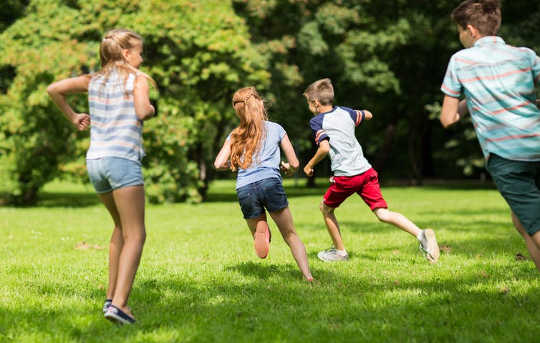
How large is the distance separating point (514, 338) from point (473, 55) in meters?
1.88

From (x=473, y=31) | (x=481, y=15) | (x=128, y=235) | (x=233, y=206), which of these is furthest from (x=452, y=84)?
(x=233, y=206)

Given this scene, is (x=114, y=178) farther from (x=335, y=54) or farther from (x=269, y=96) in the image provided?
(x=335, y=54)

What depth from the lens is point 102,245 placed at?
9.26m

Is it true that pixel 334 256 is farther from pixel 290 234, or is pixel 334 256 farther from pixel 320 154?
pixel 290 234

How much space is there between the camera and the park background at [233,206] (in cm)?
441

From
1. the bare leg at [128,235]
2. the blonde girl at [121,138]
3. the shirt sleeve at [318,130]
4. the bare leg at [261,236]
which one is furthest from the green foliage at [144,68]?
the bare leg at [128,235]

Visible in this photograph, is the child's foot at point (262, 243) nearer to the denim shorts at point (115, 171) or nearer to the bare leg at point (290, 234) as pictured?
the bare leg at point (290, 234)

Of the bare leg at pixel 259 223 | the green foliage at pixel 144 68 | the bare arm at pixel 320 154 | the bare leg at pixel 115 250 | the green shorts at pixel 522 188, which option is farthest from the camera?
the green foliage at pixel 144 68

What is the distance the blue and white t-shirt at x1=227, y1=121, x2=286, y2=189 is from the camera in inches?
218

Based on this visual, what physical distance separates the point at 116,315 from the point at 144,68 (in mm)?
17485

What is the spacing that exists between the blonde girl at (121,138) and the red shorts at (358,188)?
3159mm

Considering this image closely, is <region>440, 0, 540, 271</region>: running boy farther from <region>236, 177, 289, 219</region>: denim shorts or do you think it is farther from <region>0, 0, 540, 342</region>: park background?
<region>236, 177, 289, 219</region>: denim shorts

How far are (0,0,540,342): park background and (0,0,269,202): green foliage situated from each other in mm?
67

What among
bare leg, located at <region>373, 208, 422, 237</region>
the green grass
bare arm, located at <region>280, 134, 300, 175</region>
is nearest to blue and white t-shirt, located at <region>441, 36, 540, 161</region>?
the green grass
